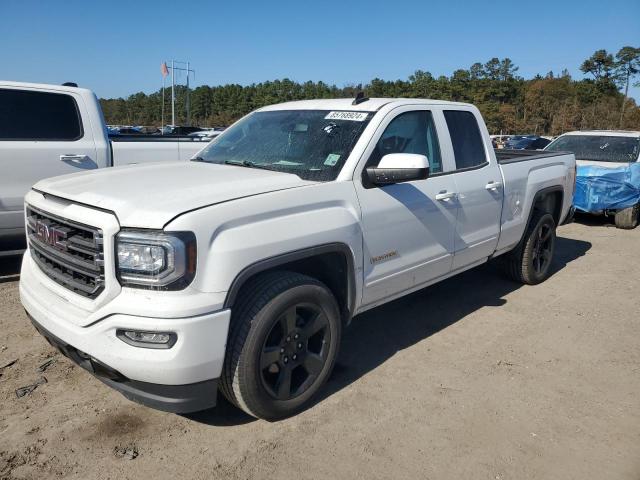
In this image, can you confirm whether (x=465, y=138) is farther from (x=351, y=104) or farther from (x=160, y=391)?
(x=160, y=391)

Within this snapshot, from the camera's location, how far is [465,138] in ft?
15.0

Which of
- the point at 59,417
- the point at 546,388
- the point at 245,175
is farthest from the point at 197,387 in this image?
the point at 546,388

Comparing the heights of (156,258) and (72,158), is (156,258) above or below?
below

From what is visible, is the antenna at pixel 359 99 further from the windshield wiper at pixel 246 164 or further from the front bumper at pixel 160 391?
the front bumper at pixel 160 391

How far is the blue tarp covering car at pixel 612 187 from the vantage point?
30.0 feet

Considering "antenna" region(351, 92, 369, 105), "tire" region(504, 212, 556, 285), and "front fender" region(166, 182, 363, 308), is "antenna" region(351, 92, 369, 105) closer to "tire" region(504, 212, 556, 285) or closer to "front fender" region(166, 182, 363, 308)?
→ "front fender" region(166, 182, 363, 308)

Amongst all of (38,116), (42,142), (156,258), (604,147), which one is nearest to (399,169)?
(156,258)

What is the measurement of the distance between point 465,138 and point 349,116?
135 centimetres

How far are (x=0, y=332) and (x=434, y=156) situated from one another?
366cm

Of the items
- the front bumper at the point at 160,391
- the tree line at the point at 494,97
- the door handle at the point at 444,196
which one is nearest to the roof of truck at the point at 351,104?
the door handle at the point at 444,196

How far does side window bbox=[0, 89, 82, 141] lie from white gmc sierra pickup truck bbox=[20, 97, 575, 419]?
2.32 m

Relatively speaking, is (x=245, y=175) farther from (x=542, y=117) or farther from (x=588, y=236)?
(x=542, y=117)

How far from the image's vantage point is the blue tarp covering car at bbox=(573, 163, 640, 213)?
30.0 feet

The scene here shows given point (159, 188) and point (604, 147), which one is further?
point (604, 147)
